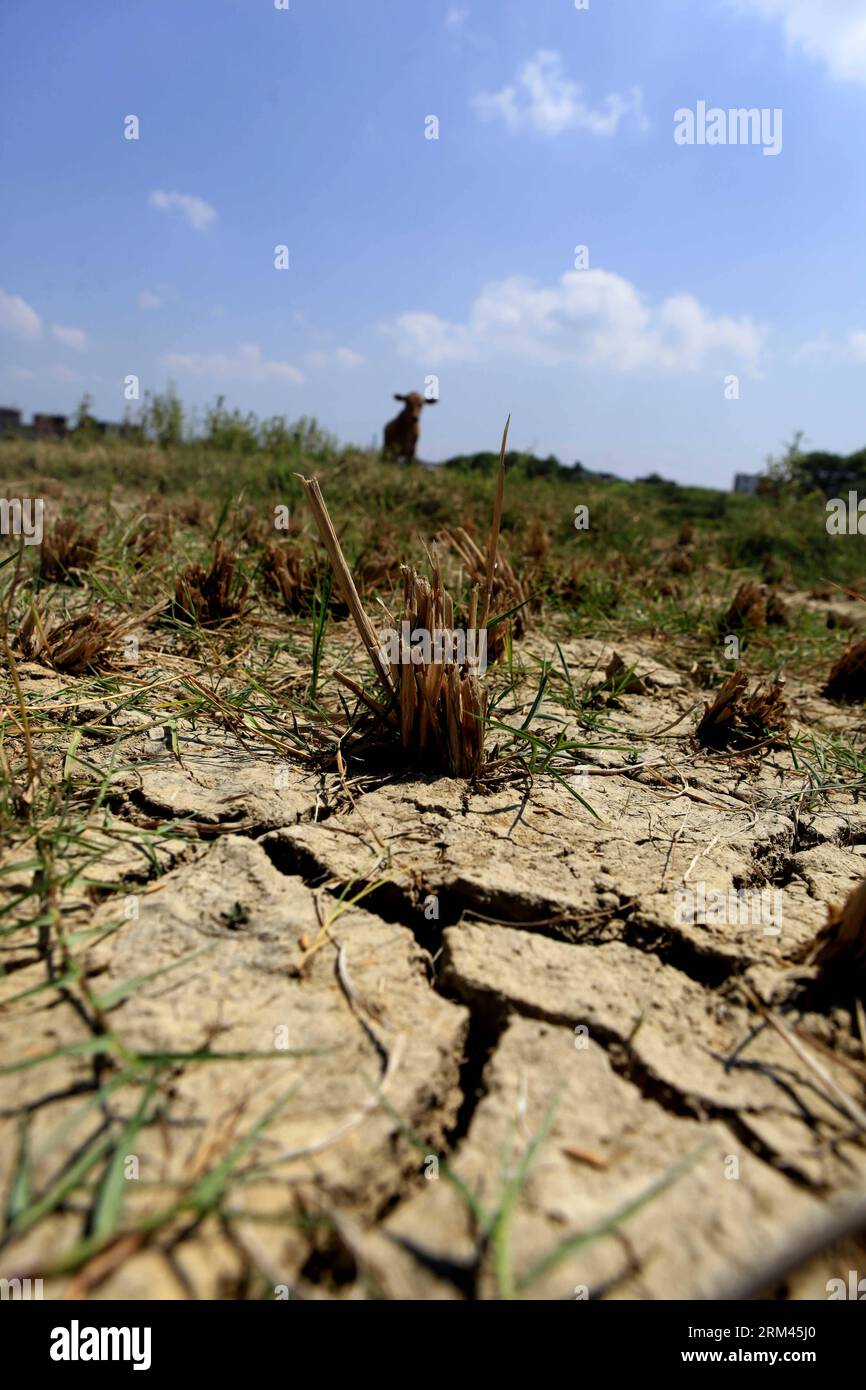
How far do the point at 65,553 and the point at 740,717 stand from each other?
2.19 meters

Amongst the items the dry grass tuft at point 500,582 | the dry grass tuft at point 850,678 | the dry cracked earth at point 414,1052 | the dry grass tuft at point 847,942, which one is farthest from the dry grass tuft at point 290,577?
the dry grass tuft at point 847,942

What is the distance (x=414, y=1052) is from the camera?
91cm

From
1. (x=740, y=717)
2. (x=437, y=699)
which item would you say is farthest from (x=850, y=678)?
(x=437, y=699)

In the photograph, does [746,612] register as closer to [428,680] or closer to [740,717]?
[740,717]

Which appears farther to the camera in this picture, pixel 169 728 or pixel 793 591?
pixel 793 591

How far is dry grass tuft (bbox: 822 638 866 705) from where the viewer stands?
249cm

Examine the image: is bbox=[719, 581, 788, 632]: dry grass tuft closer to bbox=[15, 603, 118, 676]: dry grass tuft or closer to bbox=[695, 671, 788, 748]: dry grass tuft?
bbox=[695, 671, 788, 748]: dry grass tuft

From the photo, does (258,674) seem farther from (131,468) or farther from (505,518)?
(131,468)

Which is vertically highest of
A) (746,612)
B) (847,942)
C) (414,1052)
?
(746,612)

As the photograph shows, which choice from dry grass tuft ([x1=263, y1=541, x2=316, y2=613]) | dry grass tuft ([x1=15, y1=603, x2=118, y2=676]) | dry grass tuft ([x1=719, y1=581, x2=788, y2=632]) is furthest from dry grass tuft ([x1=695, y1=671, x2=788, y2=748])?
dry grass tuft ([x1=15, y1=603, x2=118, y2=676])

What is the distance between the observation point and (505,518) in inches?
198

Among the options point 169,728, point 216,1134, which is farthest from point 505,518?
point 216,1134

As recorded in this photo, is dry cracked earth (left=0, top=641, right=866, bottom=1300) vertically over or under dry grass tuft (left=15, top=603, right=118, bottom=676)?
under
